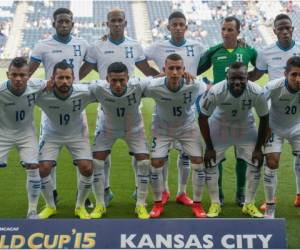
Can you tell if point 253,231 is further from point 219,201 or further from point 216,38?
point 216,38

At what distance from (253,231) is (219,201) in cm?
165

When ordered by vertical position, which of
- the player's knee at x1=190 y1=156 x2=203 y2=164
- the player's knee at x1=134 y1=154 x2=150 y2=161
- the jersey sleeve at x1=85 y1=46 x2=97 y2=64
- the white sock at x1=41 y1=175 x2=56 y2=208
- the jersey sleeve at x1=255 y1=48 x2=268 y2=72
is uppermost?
the jersey sleeve at x1=85 y1=46 x2=97 y2=64

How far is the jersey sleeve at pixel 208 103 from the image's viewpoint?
5008mm

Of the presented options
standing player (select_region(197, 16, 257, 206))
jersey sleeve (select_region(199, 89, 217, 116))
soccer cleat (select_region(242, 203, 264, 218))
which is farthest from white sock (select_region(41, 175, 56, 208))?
soccer cleat (select_region(242, 203, 264, 218))

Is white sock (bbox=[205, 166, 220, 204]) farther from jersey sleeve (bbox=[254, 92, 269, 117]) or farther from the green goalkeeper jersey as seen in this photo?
the green goalkeeper jersey

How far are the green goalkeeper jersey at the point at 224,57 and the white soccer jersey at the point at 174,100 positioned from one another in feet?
1.57

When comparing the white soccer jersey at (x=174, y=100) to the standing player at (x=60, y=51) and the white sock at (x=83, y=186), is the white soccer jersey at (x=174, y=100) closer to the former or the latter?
the white sock at (x=83, y=186)

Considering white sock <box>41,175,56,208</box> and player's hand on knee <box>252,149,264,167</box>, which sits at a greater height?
player's hand on knee <box>252,149,264,167</box>

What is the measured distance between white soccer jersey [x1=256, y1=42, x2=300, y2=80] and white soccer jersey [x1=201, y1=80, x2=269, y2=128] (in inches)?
29.9

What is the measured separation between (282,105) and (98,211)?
7.10 ft

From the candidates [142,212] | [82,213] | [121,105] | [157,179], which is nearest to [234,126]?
[157,179]

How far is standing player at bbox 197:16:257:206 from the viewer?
5.58 metres

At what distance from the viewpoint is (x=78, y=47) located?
580 cm

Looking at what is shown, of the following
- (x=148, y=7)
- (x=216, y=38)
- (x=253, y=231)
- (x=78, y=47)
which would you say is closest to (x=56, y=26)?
(x=78, y=47)
